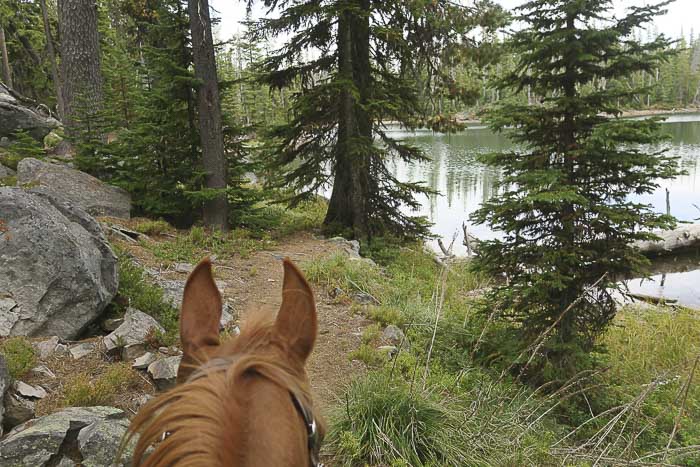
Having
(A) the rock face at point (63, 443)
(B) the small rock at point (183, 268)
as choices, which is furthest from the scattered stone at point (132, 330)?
(B) the small rock at point (183, 268)

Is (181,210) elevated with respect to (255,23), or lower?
lower

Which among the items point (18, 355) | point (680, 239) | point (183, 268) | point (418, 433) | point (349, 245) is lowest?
point (680, 239)

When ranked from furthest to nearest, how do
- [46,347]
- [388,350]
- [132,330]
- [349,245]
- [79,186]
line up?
[349,245], [79,186], [388,350], [132,330], [46,347]

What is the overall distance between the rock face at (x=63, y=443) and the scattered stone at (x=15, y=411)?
0.29 meters

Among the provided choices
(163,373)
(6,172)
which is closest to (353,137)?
(6,172)

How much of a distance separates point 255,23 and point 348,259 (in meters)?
6.09

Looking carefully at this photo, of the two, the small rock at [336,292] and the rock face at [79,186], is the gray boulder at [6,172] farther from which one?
the small rock at [336,292]

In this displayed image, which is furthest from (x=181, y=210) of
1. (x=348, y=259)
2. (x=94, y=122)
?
(x=348, y=259)

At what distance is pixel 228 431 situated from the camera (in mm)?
994

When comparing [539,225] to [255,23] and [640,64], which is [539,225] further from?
[255,23]

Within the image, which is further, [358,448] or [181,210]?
[181,210]

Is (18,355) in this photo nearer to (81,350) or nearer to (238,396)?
(81,350)

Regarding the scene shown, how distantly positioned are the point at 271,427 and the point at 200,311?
0.57 meters

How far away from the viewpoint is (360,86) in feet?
34.9
